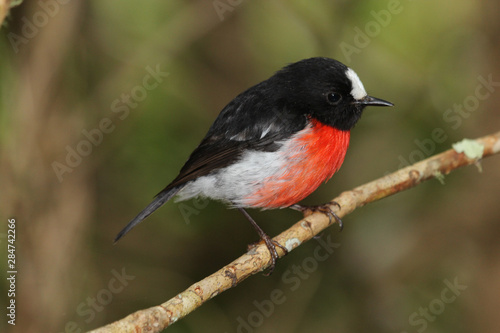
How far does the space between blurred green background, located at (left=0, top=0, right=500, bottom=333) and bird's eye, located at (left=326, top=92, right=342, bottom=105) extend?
157 centimetres

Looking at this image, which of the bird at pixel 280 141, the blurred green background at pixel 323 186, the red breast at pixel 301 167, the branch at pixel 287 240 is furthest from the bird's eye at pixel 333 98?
the blurred green background at pixel 323 186

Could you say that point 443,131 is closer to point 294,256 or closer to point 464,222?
point 464,222

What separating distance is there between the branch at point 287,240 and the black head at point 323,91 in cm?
46

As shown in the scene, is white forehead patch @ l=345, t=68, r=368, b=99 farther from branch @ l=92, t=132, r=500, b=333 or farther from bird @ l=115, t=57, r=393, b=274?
branch @ l=92, t=132, r=500, b=333

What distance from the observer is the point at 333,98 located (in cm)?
366

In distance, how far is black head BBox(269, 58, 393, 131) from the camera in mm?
3613

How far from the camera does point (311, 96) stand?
11.9ft

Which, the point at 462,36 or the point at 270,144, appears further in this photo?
the point at 462,36

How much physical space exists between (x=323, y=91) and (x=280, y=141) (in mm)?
418

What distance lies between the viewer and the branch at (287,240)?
2.24 metres

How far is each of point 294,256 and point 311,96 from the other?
6.18 ft

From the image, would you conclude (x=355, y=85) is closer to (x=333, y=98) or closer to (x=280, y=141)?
(x=333, y=98)

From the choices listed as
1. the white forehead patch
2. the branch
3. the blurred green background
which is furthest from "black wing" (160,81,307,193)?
the blurred green background

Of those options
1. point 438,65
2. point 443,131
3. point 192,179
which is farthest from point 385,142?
point 192,179
